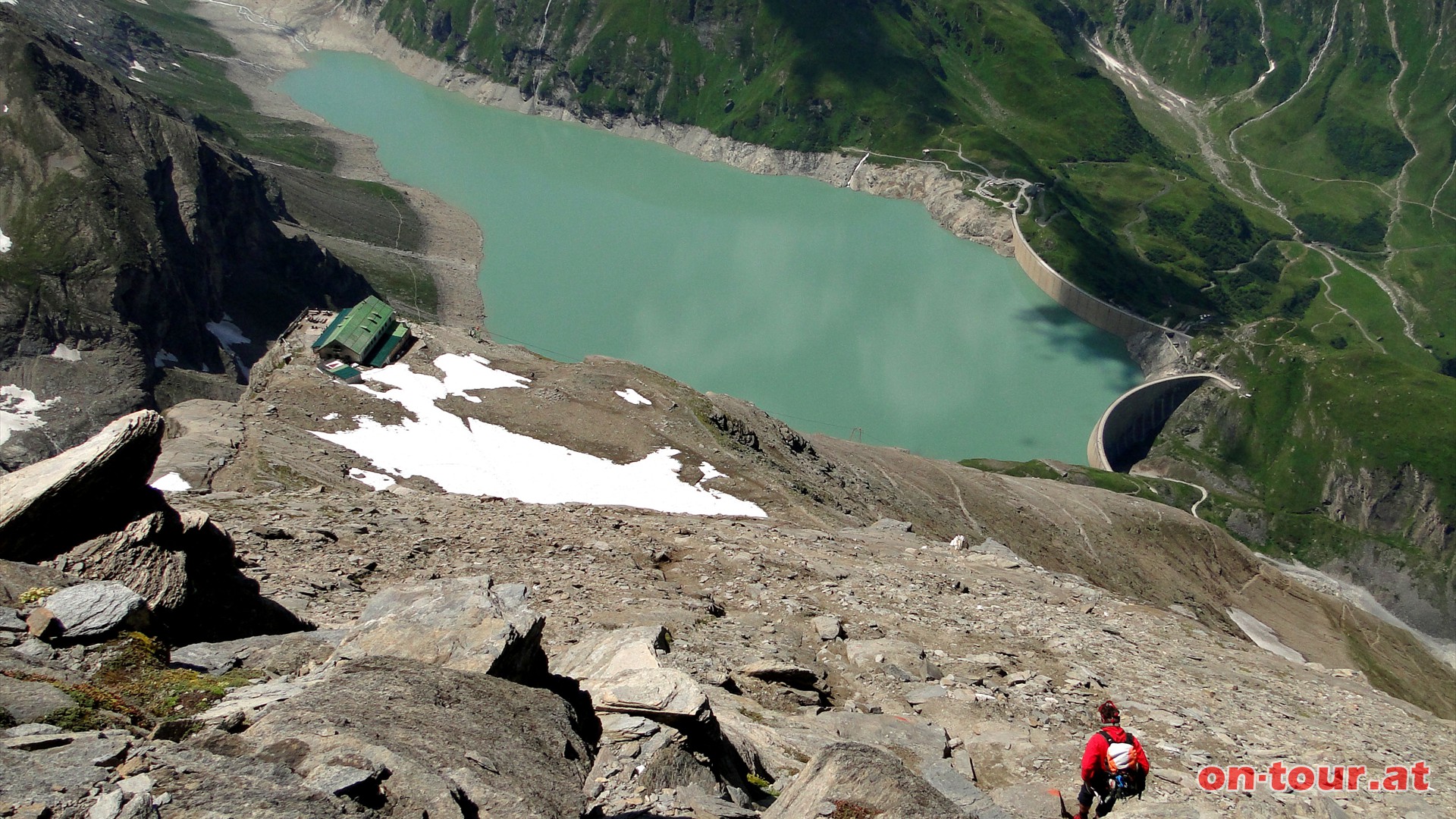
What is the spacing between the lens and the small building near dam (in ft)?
143

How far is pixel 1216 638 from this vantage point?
1093 inches

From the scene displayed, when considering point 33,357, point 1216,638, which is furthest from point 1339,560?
point 33,357

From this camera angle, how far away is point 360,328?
1756 inches

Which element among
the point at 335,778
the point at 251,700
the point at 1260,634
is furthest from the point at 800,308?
the point at 335,778

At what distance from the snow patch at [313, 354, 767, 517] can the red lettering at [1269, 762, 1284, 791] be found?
19.3 m

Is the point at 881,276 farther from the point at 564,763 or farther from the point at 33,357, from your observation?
the point at 564,763

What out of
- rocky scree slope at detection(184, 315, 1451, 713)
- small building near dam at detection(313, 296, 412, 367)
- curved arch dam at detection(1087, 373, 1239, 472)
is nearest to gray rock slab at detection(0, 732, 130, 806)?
rocky scree slope at detection(184, 315, 1451, 713)

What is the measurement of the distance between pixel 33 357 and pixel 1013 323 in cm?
12436

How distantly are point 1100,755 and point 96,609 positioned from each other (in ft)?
45.9

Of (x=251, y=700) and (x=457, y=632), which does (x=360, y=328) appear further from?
(x=251, y=700)

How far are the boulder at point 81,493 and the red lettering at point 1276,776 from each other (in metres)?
20.4

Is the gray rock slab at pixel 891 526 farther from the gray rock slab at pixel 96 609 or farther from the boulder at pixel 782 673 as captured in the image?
the gray rock slab at pixel 96 609

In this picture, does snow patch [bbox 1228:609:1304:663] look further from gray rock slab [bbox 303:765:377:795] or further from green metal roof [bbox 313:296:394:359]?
gray rock slab [bbox 303:765:377:795]

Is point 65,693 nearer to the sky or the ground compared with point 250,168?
nearer to the sky
